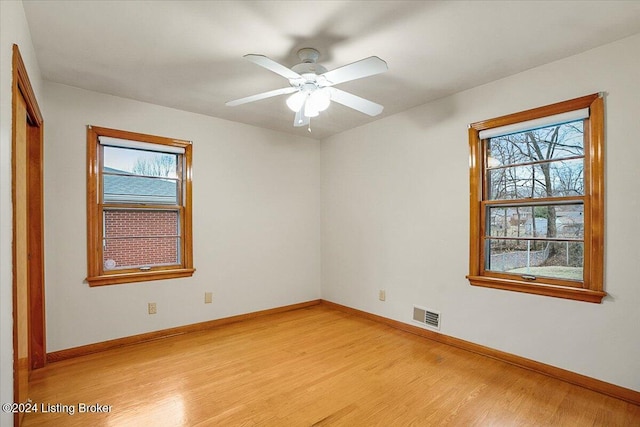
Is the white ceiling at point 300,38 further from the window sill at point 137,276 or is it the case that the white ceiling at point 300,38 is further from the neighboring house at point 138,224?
the window sill at point 137,276

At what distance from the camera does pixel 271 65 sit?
1.96m

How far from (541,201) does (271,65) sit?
2.42m

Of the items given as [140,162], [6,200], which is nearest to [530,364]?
[6,200]

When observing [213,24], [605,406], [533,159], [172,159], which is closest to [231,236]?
[172,159]

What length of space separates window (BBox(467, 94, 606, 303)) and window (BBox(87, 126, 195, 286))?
10.0ft

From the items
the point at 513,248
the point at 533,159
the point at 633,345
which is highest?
the point at 533,159

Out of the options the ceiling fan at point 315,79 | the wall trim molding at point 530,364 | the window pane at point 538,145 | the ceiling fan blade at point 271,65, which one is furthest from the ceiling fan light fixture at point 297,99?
the wall trim molding at point 530,364

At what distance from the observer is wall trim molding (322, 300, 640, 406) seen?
2199 mm

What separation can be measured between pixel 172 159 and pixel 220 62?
4.98ft

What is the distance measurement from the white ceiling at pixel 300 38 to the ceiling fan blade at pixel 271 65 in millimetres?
261

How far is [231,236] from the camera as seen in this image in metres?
3.91

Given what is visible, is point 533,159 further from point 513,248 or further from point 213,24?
point 213,24

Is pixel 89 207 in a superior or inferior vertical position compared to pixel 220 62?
inferior

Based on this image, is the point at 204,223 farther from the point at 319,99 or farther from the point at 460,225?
the point at 460,225
